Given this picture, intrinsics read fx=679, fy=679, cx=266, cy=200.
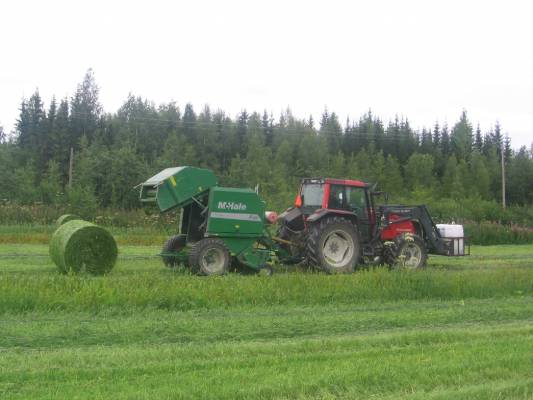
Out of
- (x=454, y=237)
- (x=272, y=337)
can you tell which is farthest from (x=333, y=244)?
(x=272, y=337)

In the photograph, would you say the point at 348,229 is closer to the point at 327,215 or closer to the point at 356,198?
the point at 327,215

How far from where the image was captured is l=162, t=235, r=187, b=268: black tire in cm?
1520

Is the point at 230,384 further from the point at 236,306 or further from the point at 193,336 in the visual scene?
the point at 236,306

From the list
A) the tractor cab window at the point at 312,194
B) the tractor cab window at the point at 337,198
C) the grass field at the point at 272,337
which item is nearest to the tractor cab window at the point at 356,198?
the tractor cab window at the point at 337,198

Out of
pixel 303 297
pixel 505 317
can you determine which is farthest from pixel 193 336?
pixel 505 317

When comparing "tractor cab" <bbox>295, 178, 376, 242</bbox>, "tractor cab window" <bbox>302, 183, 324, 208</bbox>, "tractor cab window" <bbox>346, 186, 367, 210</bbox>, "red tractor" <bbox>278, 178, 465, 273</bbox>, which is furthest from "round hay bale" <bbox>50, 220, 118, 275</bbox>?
"tractor cab window" <bbox>346, 186, 367, 210</bbox>

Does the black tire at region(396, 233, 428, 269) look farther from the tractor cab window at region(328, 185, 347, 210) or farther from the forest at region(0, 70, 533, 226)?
the forest at region(0, 70, 533, 226)

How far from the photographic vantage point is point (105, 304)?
981 cm

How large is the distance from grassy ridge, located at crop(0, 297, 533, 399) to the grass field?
19 mm

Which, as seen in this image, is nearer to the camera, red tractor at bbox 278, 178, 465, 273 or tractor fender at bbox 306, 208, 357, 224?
tractor fender at bbox 306, 208, 357, 224

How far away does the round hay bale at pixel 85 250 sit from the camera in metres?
13.4

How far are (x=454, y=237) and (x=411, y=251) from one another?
6.77 ft

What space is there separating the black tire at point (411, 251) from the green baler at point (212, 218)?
2.98 meters

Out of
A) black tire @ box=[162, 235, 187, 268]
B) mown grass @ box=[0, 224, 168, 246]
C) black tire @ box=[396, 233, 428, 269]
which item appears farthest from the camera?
mown grass @ box=[0, 224, 168, 246]
